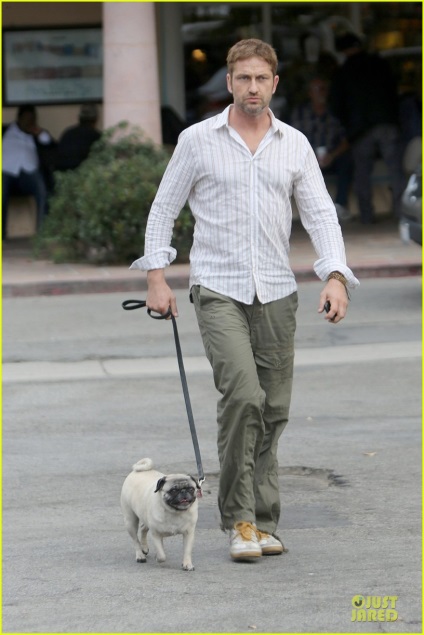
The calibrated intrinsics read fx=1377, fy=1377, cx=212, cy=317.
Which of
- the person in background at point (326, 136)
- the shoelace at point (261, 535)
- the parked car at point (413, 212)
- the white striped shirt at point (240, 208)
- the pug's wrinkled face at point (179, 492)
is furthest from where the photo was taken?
the person in background at point (326, 136)

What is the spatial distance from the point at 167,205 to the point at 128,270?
32.3 feet

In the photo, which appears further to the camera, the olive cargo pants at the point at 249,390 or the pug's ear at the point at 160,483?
the olive cargo pants at the point at 249,390

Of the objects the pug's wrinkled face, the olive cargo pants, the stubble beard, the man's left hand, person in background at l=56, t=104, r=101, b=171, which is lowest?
the pug's wrinkled face

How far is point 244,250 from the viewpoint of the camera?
557cm

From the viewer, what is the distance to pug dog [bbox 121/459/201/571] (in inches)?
209

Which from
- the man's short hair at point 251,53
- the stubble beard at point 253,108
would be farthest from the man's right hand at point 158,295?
the man's short hair at point 251,53

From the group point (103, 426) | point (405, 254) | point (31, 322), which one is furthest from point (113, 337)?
point (405, 254)

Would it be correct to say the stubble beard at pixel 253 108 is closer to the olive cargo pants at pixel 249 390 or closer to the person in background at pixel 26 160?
the olive cargo pants at pixel 249 390

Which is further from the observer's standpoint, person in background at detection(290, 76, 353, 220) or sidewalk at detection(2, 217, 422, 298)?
person in background at detection(290, 76, 353, 220)

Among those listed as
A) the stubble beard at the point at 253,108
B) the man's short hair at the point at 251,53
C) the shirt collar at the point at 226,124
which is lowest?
the shirt collar at the point at 226,124

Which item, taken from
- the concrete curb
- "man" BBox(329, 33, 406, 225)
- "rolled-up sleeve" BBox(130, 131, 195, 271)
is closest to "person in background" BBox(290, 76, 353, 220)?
"man" BBox(329, 33, 406, 225)

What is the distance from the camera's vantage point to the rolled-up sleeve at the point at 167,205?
220 inches

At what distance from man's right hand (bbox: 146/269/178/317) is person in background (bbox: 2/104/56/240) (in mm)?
12965

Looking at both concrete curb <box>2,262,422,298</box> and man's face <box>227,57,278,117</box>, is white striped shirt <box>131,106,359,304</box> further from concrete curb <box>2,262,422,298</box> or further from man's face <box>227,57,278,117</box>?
concrete curb <box>2,262,422,298</box>
